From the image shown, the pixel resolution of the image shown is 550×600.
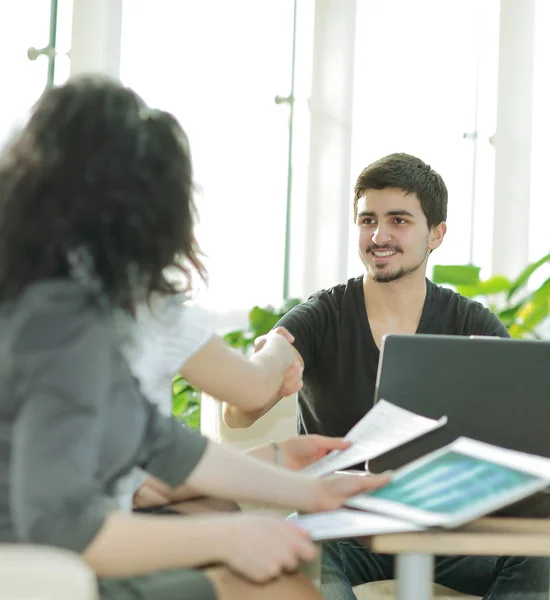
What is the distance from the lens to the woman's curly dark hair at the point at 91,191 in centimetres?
102

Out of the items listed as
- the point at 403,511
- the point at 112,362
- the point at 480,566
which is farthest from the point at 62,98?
the point at 480,566

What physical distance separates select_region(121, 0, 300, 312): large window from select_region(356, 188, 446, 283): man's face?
3.41 feet

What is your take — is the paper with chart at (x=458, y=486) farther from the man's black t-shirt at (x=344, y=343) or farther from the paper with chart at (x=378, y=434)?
the man's black t-shirt at (x=344, y=343)

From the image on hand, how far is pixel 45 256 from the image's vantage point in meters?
1.01

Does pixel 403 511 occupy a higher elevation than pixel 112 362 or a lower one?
lower

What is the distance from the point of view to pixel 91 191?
3.34ft

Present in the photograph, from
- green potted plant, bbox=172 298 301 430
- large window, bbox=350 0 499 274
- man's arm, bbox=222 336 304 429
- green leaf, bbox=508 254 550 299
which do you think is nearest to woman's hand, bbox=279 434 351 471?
man's arm, bbox=222 336 304 429

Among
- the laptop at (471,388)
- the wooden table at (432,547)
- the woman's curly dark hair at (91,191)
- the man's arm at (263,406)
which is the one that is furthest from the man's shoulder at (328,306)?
the woman's curly dark hair at (91,191)

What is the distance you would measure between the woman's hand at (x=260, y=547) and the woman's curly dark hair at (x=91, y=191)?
0.28 metres

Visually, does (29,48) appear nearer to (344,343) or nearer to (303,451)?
(344,343)

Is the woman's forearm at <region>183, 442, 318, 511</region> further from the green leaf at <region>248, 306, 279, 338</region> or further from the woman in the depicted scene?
the green leaf at <region>248, 306, 279, 338</region>

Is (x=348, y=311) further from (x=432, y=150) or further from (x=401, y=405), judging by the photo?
(x=432, y=150)

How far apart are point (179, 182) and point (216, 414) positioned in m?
1.32

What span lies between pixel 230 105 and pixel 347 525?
273 centimetres
